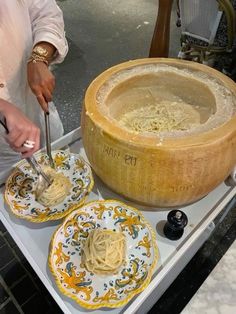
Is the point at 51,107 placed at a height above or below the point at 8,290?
above

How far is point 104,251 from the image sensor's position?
0.67 m

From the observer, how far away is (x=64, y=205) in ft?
2.55

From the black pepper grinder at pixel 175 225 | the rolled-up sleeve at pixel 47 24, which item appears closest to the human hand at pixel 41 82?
the rolled-up sleeve at pixel 47 24

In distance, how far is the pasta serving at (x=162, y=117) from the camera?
2.68ft

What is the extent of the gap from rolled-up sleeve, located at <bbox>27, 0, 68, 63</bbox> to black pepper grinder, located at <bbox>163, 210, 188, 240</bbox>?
0.65m

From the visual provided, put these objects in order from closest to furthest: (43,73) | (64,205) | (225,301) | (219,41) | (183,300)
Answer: (225,301) < (64,205) < (43,73) < (183,300) < (219,41)

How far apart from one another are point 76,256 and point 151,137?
1.01ft

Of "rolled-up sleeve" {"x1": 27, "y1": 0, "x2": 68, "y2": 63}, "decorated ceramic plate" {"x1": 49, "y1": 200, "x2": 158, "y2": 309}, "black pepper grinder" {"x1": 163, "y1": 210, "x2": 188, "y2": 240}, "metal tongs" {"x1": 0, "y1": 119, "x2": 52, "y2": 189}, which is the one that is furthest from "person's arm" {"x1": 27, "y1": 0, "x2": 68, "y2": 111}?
"black pepper grinder" {"x1": 163, "y1": 210, "x2": 188, "y2": 240}

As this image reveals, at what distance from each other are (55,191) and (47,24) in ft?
1.86

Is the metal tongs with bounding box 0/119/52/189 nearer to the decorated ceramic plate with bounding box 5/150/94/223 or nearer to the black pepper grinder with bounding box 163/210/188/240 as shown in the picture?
the decorated ceramic plate with bounding box 5/150/94/223

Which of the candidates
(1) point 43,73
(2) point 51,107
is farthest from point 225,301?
(2) point 51,107

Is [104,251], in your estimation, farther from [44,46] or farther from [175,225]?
[44,46]

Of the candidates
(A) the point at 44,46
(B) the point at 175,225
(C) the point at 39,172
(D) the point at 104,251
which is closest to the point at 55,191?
(C) the point at 39,172

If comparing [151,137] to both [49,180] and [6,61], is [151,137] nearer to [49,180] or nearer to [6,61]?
[49,180]
